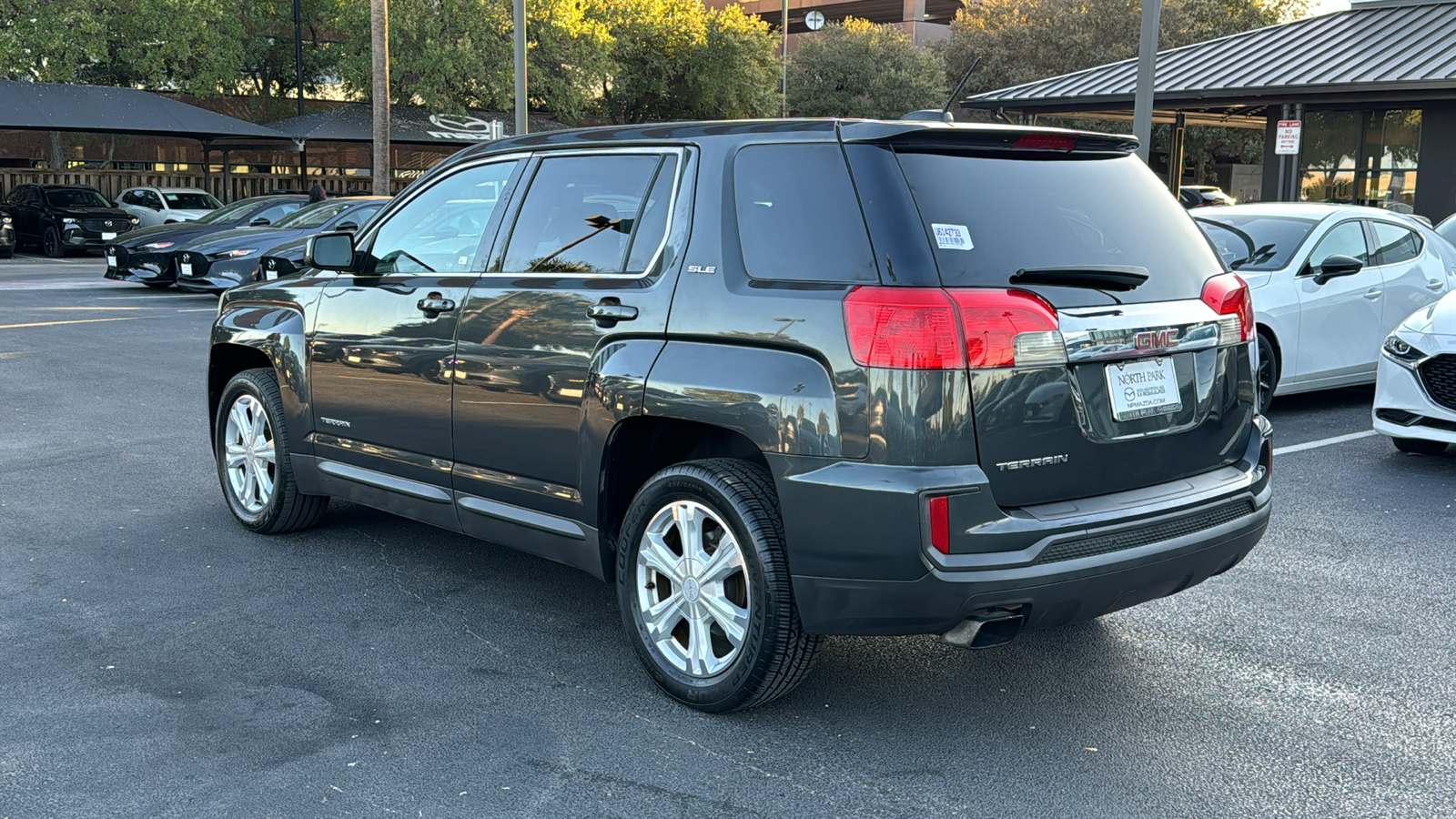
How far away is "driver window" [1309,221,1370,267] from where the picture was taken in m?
9.75

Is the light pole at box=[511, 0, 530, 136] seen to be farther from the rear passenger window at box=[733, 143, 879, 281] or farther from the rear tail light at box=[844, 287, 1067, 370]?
the rear tail light at box=[844, 287, 1067, 370]

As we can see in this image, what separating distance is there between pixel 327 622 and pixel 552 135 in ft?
6.76

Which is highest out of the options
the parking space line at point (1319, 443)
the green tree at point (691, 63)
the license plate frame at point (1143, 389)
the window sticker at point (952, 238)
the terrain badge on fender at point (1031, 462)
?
the green tree at point (691, 63)

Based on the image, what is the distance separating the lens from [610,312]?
4359 mm

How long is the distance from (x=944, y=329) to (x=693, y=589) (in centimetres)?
Result: 122

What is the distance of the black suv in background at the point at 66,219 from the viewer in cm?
2844

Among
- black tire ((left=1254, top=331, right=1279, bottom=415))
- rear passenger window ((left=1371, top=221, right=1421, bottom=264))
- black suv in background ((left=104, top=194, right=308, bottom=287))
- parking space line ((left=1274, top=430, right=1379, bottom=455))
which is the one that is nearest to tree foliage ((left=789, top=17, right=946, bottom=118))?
black suv in background ((left=104, top=194, right=308, bottom=287))

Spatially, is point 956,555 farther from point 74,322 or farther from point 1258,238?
point 74,322

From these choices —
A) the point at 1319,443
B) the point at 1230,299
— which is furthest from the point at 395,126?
the point at 1230,299

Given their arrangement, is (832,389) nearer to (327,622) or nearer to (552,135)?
(552,135)

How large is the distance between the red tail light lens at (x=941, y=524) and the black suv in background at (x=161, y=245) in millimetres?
17511

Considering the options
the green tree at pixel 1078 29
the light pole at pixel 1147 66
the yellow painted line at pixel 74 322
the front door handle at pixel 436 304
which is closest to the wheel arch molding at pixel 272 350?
the front door handle at pixel 436 304

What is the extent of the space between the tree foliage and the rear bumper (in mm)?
47871

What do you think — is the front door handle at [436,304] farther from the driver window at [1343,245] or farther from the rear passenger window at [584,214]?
the driver window at [1343,245]
